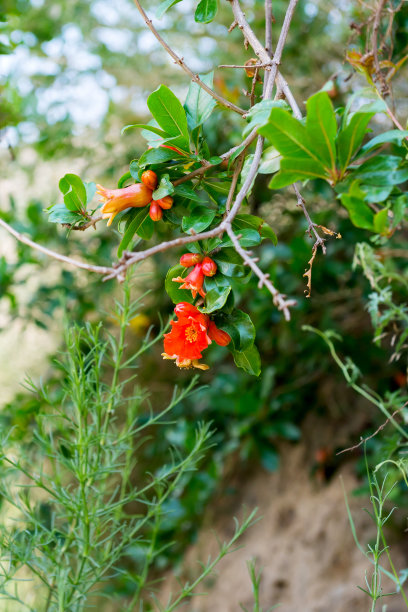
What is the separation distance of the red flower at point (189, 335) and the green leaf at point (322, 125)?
183 mm

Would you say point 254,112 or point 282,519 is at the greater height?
point 254,112

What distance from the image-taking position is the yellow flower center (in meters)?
0.52

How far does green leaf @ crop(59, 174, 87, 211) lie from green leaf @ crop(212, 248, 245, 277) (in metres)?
0.15

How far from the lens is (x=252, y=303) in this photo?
141 cm

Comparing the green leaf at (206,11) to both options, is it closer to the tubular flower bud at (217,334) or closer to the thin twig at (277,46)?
the thin twig at (277,46)

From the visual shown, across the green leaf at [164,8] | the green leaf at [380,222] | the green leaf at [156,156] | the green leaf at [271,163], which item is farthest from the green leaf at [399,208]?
the green leaf at [164,8]

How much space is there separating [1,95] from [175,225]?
1.19 m

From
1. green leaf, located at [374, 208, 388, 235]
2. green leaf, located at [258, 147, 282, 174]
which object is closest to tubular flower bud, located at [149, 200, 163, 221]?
green leaf, located at [258, 147, 282, 174]

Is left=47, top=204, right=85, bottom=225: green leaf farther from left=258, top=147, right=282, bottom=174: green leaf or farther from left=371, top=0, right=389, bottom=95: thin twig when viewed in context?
left=371, top=0, right=389, bottom=95: thin twig

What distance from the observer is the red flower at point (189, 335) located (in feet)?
1.71

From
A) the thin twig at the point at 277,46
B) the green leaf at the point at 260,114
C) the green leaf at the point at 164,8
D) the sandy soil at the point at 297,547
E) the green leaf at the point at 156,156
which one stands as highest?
the green leaf at the point at 164,8

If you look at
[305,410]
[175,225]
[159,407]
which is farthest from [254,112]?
[159,407]

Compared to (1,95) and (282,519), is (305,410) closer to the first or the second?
(282,519)

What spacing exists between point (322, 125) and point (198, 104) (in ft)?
0.62
